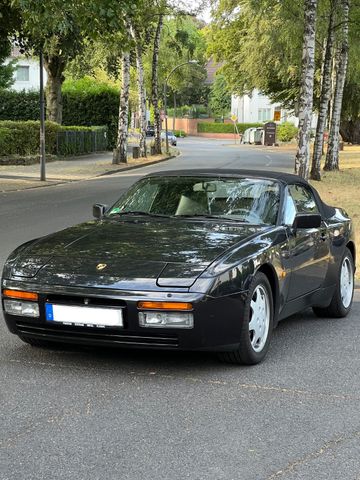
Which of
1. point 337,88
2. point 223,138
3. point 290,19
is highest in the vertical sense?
point 290,19

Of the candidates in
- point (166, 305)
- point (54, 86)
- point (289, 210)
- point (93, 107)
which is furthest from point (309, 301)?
point (93, 107)

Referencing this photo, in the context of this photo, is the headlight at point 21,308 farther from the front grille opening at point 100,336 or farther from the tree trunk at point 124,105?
the tree trunk at point 124,105

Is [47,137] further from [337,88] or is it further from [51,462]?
[51,462]

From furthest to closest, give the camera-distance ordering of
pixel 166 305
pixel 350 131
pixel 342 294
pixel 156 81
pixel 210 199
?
Result: pixel 350 131, pixel 156 81, pixel 342 294, pixel 210 199, pixel 166 305

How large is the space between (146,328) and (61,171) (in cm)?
2491

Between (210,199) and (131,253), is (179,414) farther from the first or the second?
(210,199)

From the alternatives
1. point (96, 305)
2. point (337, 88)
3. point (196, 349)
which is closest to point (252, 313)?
point (196, 349)

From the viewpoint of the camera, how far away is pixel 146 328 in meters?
4.54

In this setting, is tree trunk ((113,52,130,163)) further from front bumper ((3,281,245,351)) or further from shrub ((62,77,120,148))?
front bumper ((3,281,245,351))

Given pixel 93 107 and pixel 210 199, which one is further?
pixel 93 107

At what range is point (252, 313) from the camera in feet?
16.3

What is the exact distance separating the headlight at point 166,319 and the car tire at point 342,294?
2598mm

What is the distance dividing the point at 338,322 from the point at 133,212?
2.25m

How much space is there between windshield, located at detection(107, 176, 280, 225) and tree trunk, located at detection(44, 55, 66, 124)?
33596 mm
